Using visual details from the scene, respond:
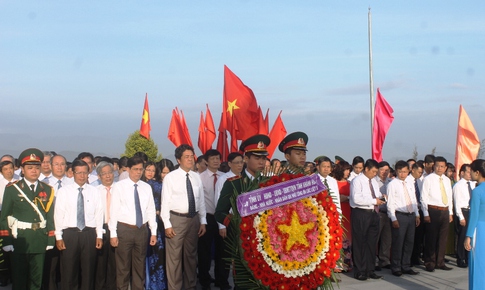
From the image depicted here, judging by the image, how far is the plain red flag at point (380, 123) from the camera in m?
14.9

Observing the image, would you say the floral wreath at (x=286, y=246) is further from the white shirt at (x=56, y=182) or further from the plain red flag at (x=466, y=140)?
the plain red flag at (x=466, y=140)

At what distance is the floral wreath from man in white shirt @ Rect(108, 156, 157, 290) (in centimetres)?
284

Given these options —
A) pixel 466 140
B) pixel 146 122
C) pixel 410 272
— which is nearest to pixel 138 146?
pixel 146 122

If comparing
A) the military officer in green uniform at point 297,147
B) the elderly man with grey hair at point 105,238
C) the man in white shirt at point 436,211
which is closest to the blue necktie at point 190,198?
the elderly man with grey hair at point 105,238

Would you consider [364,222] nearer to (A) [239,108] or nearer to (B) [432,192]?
(B) [432,192]

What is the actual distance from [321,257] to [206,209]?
419 cm

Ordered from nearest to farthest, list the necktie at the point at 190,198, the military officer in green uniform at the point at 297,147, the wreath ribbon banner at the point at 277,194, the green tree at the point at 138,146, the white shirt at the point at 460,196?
the wreath ribbon banner at the point at 277,194
the military officer in green uniform at the point at 297,147
the necktie at the point at 190,198
the white shirt at the point at 460,196
the green tree at the point at 138,146

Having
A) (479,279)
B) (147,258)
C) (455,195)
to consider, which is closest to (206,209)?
(147,258)

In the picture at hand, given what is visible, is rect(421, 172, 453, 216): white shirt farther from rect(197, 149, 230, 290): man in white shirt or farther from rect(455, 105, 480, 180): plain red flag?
rect(197, 149, 230, 290): man in white shirt

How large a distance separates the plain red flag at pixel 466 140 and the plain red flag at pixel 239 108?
14.4 feet

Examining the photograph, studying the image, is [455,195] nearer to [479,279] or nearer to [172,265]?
[479,279]

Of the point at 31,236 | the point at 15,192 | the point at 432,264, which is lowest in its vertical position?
the point at 432,264

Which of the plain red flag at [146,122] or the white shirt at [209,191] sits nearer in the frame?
the white shirt at [209,191]

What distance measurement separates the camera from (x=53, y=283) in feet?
28.3
